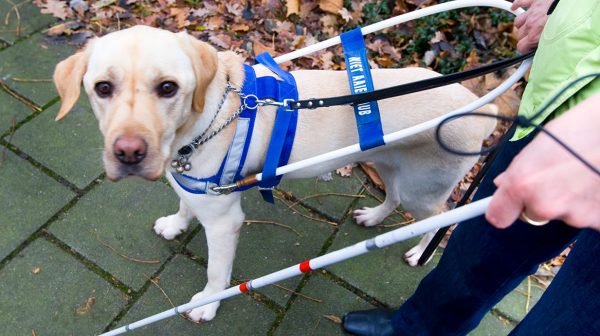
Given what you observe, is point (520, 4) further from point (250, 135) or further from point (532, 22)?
point (250, 135)

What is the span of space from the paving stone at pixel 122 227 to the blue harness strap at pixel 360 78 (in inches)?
60.8

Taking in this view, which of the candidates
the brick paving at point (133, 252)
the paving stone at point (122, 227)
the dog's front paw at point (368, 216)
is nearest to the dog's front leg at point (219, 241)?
the brick paving at point (133, 252)

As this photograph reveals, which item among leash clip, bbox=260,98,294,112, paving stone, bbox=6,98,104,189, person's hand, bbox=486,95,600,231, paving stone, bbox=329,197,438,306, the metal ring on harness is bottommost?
paving stone, bbox=329,197,438,306

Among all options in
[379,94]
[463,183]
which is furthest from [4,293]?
[463,183]

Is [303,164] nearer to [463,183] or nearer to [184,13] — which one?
[463,183]

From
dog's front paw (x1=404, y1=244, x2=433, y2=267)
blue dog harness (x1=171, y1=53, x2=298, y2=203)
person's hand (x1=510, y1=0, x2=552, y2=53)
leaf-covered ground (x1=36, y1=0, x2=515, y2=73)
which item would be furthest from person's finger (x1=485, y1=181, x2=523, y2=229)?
leaf-covered ground (x1=36, y1=0, x2=515, y2=73)

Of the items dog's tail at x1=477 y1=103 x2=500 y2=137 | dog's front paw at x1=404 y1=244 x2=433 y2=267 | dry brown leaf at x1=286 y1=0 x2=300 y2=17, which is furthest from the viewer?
dry brown leaf at x1=286 y1=0 x2=300 y2=17

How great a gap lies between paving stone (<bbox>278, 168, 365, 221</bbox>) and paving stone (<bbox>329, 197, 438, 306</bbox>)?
0.15 meters

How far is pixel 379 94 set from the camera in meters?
1.94

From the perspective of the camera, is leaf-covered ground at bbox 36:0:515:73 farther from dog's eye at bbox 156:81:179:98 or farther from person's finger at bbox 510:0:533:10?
dog's eye at bbox 156:81:179:98

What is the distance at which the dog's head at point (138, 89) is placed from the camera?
1726mm

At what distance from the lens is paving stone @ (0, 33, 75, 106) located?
11.8 ft

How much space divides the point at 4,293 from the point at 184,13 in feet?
8.89

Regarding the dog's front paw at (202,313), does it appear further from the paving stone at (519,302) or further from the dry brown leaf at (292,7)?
the dry brown leaf at (292,7)
